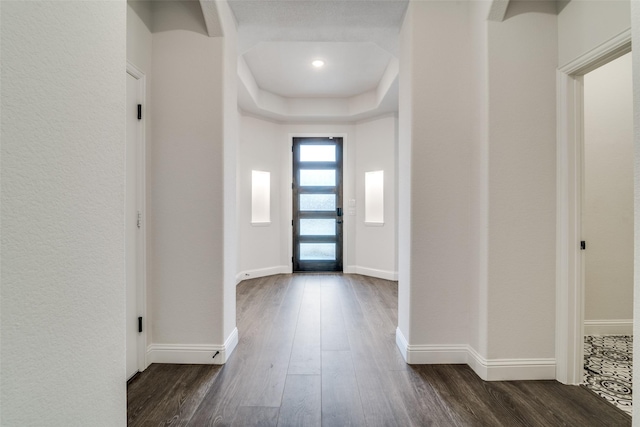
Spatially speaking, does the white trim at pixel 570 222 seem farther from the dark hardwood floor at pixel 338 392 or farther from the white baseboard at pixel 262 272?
the white baseboard at pixel 262 272

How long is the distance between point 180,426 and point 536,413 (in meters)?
1.98

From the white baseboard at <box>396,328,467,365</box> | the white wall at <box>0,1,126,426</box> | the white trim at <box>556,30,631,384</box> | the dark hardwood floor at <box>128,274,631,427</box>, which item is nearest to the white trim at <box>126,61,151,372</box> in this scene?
the dark hardwood floor at <box>128,274,631,427</box>

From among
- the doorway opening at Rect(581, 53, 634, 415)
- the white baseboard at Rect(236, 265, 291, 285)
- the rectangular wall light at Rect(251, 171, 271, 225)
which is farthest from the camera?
the rectangular wall light at Rect(251, 171, 271, 225)

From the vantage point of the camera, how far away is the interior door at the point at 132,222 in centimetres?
205

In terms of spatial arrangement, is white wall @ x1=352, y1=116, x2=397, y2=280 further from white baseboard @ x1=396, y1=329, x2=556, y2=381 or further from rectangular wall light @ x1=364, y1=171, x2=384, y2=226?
white baseboard @ x1=396, y1=329, x2=556, y2=381

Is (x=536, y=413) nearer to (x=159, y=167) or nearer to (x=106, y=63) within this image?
(x=106, y=63)

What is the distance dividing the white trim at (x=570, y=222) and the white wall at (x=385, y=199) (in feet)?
9.71

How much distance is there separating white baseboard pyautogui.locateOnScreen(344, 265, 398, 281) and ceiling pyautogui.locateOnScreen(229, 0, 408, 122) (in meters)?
2.67

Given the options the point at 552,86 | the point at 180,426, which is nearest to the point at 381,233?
the point at 552,86

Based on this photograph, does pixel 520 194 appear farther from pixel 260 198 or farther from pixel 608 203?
pixel 260 198

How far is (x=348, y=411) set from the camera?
1.70 m

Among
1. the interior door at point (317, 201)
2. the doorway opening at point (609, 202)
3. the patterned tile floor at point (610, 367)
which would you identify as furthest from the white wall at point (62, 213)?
the interior door at point (317, 201)

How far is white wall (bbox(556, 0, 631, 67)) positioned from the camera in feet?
5.48

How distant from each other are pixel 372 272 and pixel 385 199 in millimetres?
1298
